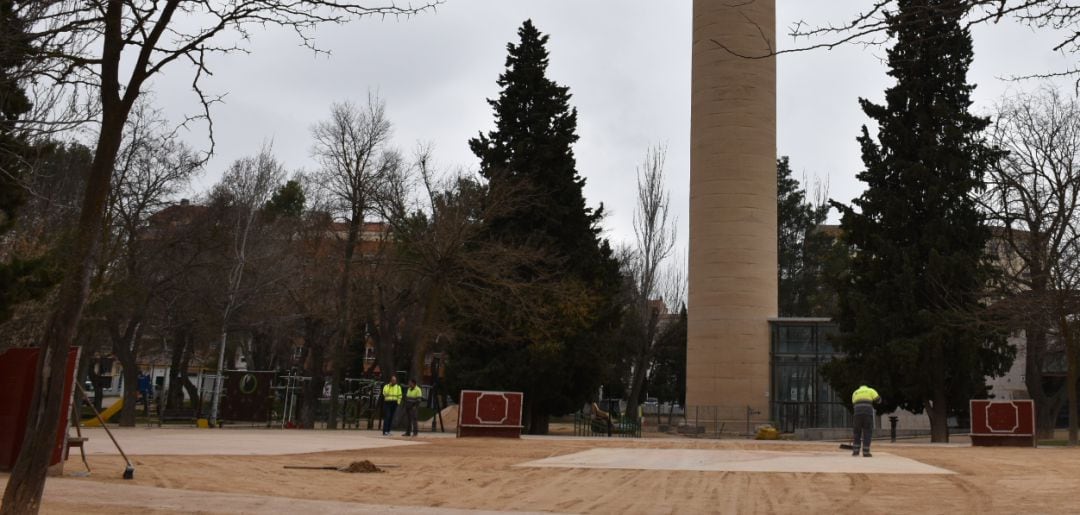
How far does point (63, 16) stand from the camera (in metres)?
10.4

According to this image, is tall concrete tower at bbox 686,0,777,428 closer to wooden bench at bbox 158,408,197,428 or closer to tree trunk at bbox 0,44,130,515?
wooden bench at bbox 158,408,197,428

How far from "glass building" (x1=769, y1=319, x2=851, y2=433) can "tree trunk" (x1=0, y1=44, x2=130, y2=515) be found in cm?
4371

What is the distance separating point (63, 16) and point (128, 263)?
2977 centimetres

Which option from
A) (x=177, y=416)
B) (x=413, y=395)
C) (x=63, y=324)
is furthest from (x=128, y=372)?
(x=63, y=324)

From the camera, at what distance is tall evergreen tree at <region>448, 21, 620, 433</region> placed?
1540 inches

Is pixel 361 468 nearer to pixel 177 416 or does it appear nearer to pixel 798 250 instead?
pixel 177 416

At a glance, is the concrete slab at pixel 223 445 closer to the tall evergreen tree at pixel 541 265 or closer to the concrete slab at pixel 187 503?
the concrete slab at pixel 187 503

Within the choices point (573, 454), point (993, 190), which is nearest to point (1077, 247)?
point (993, 190)

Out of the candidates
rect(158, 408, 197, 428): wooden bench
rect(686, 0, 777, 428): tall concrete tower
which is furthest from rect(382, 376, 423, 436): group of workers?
rect(686, 0, 777, 428): tall concrete tower

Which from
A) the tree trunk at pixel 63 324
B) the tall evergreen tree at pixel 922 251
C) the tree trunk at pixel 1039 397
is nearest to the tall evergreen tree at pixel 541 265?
the tall evergreen tree at pixel 922 251

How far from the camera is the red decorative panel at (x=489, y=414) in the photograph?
1224 inches

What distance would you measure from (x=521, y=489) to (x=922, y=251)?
96.2 feet

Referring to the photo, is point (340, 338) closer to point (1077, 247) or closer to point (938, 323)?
point (938, 323)

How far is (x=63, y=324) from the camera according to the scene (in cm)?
838
